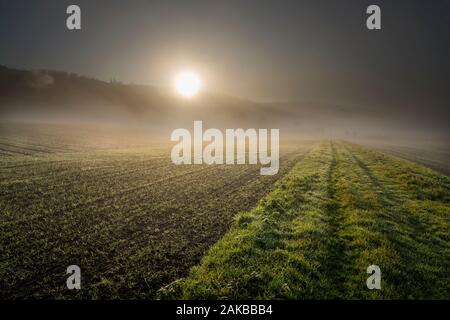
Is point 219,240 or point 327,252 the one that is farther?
point 219,240

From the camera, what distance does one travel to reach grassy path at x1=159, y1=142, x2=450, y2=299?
27.7ft

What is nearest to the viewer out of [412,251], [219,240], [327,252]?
[327,252]

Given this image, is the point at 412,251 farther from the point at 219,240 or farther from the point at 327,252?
the point at 219,240

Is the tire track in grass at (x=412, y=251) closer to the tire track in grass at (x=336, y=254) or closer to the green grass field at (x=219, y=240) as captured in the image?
the green grass field at (x=219, y=240)

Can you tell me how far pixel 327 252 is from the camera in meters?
10.7

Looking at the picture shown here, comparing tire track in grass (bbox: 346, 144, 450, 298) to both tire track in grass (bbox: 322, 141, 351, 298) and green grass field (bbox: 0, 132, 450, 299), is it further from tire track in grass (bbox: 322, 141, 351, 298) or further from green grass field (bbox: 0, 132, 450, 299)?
tire track in grass (bbox: 322, 141, 351, 298)

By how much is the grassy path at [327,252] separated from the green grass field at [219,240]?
0.15ft

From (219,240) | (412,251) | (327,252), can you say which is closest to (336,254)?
(327,252)

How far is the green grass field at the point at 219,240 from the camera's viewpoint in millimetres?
8508

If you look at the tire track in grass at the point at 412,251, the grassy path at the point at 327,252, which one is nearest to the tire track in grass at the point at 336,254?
the grassy path at the point at 327,252

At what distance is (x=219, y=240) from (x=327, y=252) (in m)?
4.02

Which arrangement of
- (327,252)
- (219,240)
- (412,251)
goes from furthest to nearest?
(219,240)
(412,251)
(327,252)
